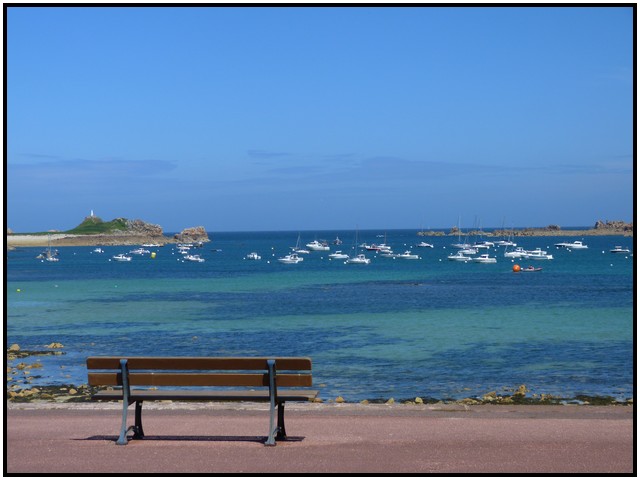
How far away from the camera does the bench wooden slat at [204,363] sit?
8.88 metres

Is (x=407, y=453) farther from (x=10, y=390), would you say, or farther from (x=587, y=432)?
(x=10, y=390)

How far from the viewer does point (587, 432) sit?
9.44 meters

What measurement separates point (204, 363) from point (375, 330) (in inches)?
1007

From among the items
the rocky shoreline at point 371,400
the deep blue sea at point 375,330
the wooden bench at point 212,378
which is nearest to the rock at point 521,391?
the rocky shoreline at point 371,400

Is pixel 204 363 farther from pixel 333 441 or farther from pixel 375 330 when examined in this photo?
pixel 375 330

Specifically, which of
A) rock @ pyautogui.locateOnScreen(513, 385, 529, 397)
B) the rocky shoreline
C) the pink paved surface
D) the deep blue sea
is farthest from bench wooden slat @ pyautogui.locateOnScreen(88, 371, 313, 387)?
rock @ pyautogui.locateOnScreen(513, 385, 529, 397)

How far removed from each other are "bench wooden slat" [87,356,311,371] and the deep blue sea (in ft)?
15.4

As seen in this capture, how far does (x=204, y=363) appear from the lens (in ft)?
29.4

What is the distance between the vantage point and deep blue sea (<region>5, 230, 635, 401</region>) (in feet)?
68.7

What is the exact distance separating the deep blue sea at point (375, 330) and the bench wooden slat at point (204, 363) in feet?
15.4

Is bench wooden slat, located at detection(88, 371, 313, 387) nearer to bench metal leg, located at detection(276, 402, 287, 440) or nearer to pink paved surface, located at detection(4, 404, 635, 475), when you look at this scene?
bench metal leg, located at detection(276, 402, 287, 440)

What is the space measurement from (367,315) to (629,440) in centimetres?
3273

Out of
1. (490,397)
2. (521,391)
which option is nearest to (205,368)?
(490,397)

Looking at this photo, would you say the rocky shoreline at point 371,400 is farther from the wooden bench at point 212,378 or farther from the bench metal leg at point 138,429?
the wooden bench at point 212,378
